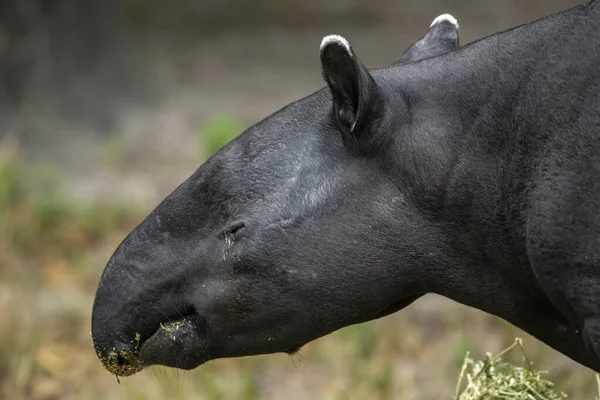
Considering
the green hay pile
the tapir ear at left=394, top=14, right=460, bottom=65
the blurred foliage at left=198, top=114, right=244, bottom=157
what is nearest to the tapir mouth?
the green hay pile

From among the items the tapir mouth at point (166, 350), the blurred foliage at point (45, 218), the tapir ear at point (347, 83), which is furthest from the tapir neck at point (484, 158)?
the blurred foliage at point (45, 218)

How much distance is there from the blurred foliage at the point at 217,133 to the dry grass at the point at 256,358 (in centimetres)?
167

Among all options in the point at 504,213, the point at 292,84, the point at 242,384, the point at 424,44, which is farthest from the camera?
the point at 292,84

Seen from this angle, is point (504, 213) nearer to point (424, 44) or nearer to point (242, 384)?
point (424, 44)

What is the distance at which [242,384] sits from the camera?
21.3 ft

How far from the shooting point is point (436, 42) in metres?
3.85

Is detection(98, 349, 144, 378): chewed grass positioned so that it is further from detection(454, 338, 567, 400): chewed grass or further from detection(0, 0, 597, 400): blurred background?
detection(0, 0, 597, 400): blurred background

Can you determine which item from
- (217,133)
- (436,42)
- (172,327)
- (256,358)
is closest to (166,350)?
(172,327)

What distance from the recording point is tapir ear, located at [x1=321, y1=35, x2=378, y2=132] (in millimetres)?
3123

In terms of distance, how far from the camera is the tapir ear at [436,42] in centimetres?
381

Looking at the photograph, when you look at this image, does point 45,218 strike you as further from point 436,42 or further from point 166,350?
point 436,42

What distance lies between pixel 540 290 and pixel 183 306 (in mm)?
1208

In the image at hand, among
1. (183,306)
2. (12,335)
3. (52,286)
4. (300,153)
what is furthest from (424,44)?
(52,286)

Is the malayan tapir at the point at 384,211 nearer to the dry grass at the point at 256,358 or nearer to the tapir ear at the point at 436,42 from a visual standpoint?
the tapir ear at the point at 436,42
